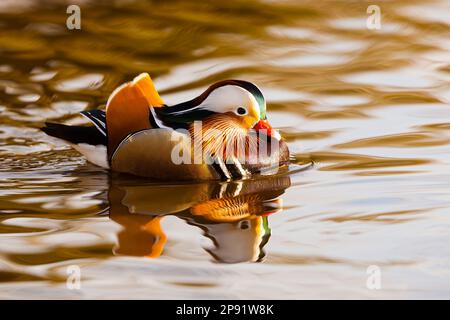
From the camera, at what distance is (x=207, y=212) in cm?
596

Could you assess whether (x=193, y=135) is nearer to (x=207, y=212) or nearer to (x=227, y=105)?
(x=227, y=105)

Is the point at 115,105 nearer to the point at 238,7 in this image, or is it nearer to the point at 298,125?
the point at 298,125

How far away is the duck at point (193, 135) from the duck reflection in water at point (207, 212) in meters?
0.17

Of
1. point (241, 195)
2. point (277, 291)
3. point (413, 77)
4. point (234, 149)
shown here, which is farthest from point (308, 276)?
point (413, 77)

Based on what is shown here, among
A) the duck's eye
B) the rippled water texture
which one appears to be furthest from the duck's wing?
the duck's eye

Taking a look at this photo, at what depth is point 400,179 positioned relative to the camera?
6465mm

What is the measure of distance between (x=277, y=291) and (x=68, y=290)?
2.73ft

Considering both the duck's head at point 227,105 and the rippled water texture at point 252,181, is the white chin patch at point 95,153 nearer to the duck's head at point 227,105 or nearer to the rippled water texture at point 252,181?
the rippled water texture at point 252,181

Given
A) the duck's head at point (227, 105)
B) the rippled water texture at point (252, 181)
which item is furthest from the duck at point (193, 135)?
the rippled water texture at point (252, 181)

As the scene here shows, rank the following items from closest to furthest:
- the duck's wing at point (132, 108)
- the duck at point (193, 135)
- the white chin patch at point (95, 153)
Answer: the duck at point (193, 135) → the duck's wing at point (132, 108) → the white chin patch at point (95, 153)

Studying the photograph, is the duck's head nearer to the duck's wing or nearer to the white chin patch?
the duck's wing

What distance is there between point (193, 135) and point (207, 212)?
42.0 inches

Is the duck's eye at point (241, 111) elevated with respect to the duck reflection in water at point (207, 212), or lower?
elevated

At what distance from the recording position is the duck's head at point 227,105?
22.7 feet
